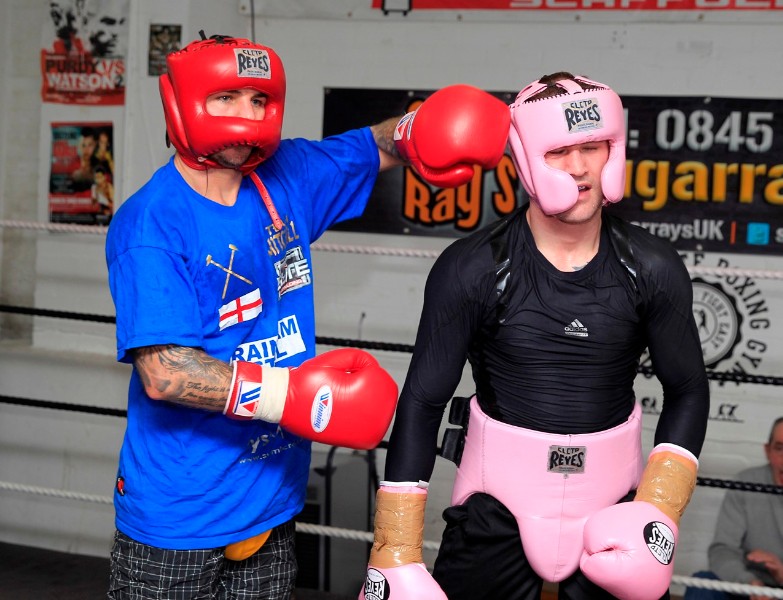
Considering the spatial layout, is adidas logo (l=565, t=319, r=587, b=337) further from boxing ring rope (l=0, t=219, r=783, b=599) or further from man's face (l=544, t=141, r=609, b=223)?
boxing ring rope (l=0, t=219, r=783, b=599)

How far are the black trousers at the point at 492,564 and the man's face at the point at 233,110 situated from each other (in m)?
0.71

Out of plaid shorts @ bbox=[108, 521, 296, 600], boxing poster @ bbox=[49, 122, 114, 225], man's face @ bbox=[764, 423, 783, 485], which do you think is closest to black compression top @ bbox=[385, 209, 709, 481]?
plaid shorts @ bbox=[108, 521, 296, 600]

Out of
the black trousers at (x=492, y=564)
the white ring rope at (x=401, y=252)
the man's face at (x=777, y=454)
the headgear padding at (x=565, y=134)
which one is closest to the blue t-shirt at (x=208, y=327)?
the black trousers at (x=492, y=564)

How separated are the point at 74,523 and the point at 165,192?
272cm

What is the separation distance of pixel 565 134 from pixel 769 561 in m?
2.26

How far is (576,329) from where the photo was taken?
164cm

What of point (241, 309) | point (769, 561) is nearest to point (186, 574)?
point (241, 309)

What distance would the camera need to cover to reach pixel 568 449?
1658mm

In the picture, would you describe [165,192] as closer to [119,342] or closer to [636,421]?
[119,342]

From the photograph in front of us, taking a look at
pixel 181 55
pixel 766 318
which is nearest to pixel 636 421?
pixel 181 55

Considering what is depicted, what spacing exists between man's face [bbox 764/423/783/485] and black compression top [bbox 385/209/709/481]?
1.94 m

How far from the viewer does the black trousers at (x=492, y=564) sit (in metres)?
1.68

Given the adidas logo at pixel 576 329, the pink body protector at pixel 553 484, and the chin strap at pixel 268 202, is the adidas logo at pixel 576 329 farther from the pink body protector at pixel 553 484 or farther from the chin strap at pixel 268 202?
the chin strap at pixel 268 202

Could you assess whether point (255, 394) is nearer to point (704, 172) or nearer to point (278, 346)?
point (278, 346)
